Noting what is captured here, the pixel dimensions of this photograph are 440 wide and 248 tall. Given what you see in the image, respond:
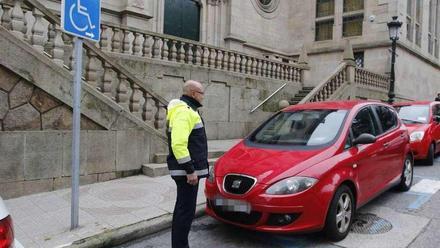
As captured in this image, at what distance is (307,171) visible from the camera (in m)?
4.15

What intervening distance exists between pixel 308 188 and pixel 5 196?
14.8 feet

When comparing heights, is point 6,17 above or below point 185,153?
above

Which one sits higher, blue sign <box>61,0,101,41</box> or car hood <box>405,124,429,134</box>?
blue sign <box>61,0,101,41</box>

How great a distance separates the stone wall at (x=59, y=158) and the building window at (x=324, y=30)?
687 inches

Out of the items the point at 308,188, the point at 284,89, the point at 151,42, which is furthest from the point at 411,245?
the point at 284,89

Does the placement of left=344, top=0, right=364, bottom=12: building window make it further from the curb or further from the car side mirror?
the curb

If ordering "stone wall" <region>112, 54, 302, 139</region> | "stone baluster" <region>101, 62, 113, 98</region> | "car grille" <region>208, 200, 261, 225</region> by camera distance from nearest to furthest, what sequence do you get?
"car grille" <region>208, 200, 261, 225</region> → "stone baluster" <region>101, 62, 113, 98</region> → "stone wall" <region>112, 54, 302, 139</region>

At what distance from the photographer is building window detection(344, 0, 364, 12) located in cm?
2092

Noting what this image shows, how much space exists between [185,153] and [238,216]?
Result: 110cm

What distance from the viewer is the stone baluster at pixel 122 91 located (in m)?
7.29

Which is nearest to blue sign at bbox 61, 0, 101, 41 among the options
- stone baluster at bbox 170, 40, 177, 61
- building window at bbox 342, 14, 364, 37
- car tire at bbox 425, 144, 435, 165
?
stone baluster at bbox 170, 40, 177, 61

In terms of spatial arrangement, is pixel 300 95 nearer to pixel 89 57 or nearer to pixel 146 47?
pixel 146 47

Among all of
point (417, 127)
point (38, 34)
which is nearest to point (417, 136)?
point (417, 127)

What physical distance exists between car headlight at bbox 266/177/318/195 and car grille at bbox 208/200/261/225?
0.30m
